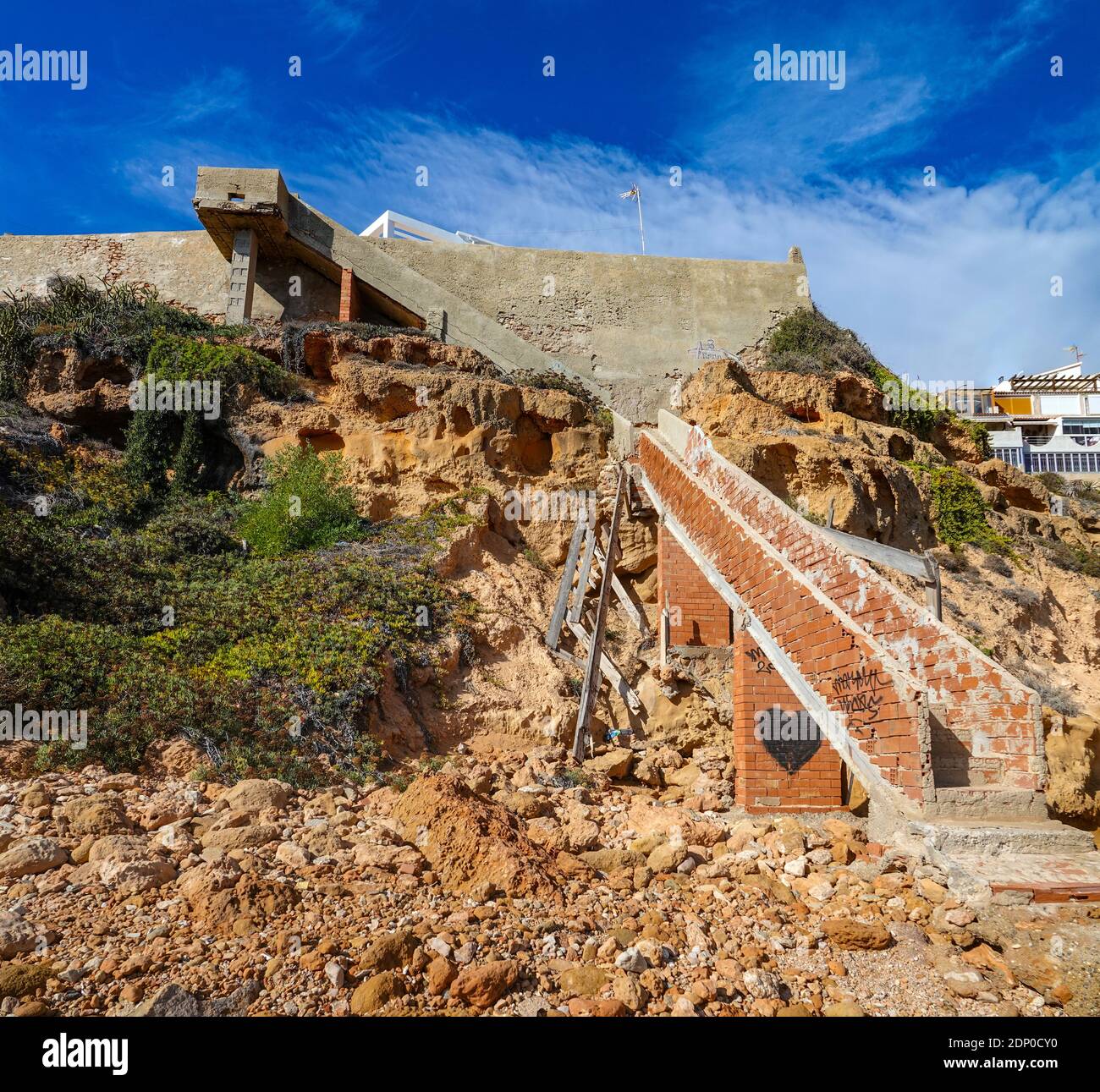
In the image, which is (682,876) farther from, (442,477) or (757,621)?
(442,477)

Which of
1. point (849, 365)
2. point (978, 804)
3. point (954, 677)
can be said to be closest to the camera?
point (978, 804)

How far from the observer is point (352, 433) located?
12062 mm

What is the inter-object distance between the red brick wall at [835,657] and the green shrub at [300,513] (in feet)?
18.1

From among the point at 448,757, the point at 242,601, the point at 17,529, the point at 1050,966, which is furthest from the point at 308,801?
the point at 17,529

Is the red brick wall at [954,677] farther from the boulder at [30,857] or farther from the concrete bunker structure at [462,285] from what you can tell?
the concrete bunker structure at [462,285]

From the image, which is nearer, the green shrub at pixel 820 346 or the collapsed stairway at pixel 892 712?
the collapsed stairway at pixel 892 712

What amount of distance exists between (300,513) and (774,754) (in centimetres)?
699

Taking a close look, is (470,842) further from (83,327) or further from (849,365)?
(849,365)

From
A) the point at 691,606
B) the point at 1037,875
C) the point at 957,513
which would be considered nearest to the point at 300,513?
the point at 691,606

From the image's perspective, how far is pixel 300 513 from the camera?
10.2 metres

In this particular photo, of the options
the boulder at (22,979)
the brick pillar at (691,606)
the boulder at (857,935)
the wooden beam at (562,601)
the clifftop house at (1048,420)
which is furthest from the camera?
the clifftop house at (1048,420)

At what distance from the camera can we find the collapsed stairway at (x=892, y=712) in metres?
3.75

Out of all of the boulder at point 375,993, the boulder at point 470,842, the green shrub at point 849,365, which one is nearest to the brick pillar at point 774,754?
the boulder at point 470,842

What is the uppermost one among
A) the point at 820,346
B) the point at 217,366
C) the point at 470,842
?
the point at 820,346
